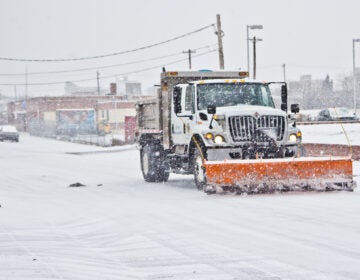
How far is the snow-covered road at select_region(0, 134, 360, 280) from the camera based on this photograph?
24.0 ft

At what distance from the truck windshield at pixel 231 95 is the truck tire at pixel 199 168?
114 centimetres

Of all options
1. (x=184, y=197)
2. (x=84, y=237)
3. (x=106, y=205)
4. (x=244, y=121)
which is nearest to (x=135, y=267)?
(x=84, y=237)

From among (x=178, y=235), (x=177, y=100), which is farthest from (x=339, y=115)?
(x=178, y=235)

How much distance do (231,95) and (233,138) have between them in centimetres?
144

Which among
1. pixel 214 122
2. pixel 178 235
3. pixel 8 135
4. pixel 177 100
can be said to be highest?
pixel 177 100

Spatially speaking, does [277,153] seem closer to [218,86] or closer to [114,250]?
[218,86]

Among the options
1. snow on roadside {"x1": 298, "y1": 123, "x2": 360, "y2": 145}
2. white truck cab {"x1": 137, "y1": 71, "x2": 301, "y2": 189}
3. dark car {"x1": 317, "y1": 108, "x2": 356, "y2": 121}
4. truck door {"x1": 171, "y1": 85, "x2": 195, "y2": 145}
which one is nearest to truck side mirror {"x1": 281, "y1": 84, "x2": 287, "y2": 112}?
white truck cab {"x1": 137, "y1": 71, "x2": 301, "y2": 189}

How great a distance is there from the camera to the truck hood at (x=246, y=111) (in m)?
15.8

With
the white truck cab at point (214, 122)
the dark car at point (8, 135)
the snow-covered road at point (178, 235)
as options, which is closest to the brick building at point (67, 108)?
the dark car at point (8, 135)

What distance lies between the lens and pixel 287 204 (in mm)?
12945

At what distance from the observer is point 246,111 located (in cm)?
1584

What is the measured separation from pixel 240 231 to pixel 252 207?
9.32 ft

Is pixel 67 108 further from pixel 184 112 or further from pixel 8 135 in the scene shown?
pixel 184 112

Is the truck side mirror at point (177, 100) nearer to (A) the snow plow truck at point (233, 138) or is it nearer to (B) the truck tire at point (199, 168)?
(A) the snow plow truck at point (233, 138)
